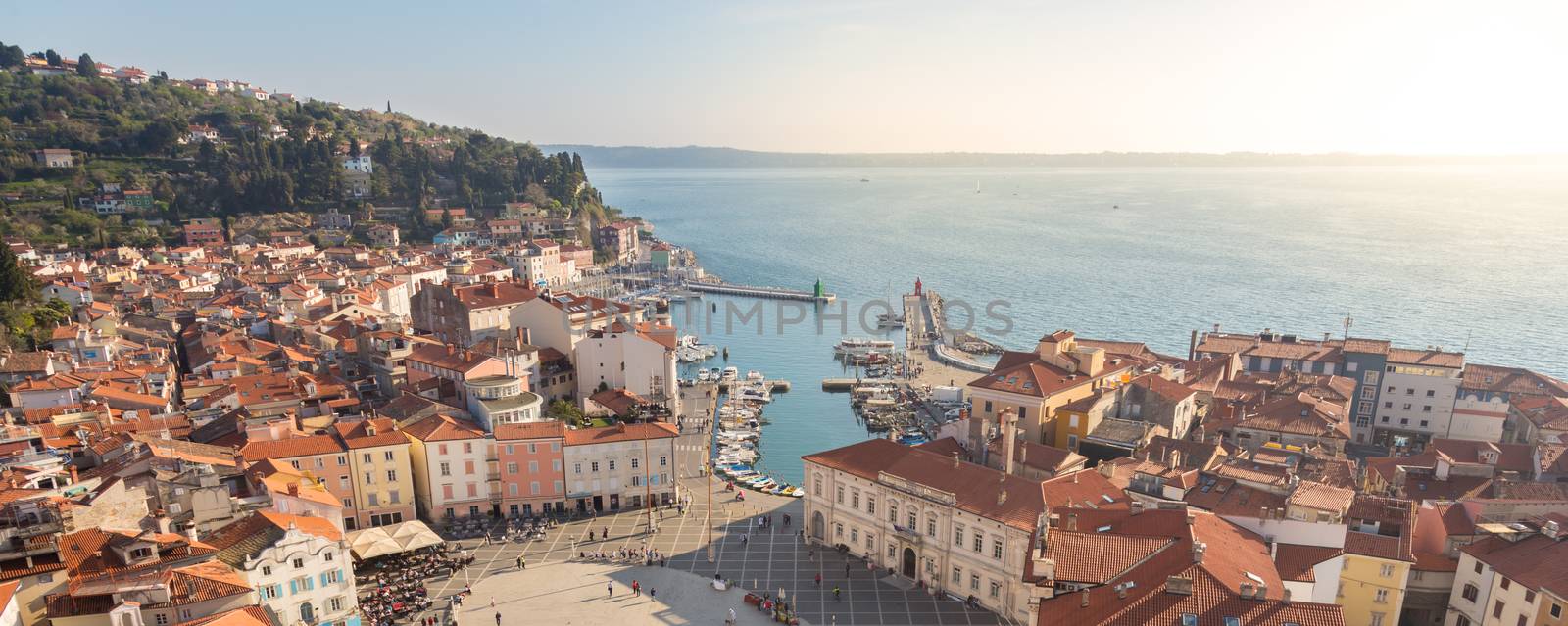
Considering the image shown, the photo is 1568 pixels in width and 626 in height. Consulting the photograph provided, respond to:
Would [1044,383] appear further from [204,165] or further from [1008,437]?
[204,165]

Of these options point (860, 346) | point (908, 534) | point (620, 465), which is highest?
point (908, 534)

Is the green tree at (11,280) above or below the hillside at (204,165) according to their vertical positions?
below

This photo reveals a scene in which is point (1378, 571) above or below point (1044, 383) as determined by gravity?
below

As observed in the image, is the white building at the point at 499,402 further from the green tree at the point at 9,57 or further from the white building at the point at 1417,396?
the green tree at the point at 9,57

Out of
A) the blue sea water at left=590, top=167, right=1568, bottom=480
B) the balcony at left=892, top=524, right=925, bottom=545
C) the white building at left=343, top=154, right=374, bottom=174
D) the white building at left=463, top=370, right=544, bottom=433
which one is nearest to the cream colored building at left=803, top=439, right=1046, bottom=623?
the balcony at left=892, top=524, right=925, bottom=545

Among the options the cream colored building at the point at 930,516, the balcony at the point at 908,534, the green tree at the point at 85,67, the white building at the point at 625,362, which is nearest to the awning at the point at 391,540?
the cream colored building at the point at 930,516

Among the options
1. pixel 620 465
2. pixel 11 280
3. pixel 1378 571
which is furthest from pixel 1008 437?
pixel 11 280

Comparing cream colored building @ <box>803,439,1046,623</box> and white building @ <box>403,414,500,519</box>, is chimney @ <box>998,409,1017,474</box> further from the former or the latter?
white building @ <box>403,414,500,519</box>

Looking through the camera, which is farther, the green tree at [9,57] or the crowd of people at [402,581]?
the green tree at [9,57]
